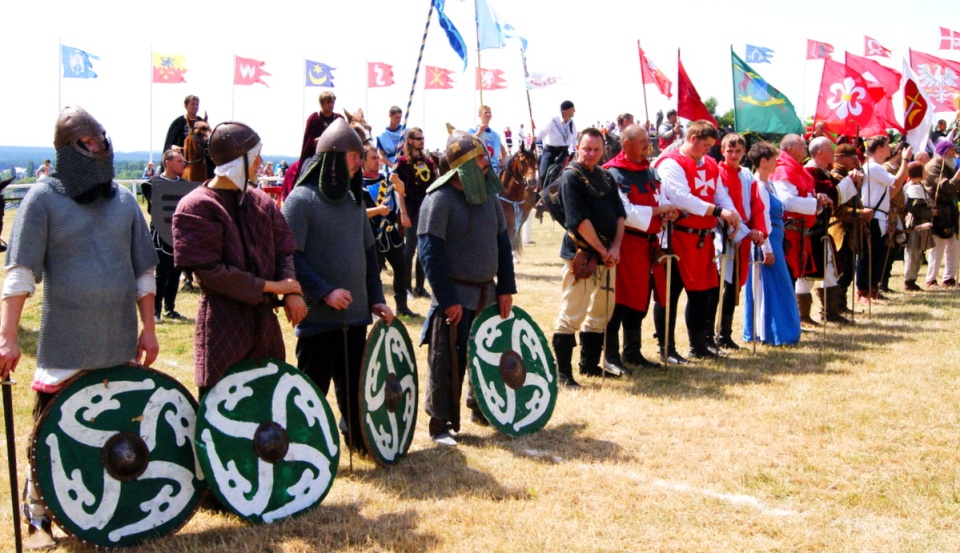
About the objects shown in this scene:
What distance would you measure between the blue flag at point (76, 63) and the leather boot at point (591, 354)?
27.4 metres

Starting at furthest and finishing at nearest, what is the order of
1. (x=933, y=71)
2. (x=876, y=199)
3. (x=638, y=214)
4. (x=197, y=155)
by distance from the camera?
(x=933, y=71)
(x=876, y=199)
(x=638, y=214)
(x=197, y=155)

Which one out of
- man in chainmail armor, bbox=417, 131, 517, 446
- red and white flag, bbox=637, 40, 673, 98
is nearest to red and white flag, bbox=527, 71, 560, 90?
red and white flag, bbox=637, 40, 673, 98

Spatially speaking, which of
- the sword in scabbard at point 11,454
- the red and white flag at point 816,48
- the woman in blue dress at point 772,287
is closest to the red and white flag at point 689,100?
the woman in blue dress at point 772,287

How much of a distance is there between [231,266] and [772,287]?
19.6 ft

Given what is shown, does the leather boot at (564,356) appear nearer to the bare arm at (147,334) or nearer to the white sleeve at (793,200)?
the white sleeve at (793,200)

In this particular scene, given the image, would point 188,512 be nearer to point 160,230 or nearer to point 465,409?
point 465,409

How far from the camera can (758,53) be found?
102 feet

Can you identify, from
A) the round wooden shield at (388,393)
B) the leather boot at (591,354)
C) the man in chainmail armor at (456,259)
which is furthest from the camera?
the leather boot at (591,354)

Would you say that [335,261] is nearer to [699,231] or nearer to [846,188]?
[699,231]

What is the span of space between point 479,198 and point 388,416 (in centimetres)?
136

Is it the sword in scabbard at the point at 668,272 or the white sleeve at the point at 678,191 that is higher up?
the white sleeve at the point at 678,191

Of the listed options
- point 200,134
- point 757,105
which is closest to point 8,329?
point 200,134

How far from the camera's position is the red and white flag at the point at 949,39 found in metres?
27.0

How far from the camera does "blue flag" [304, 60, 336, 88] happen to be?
33125mm
